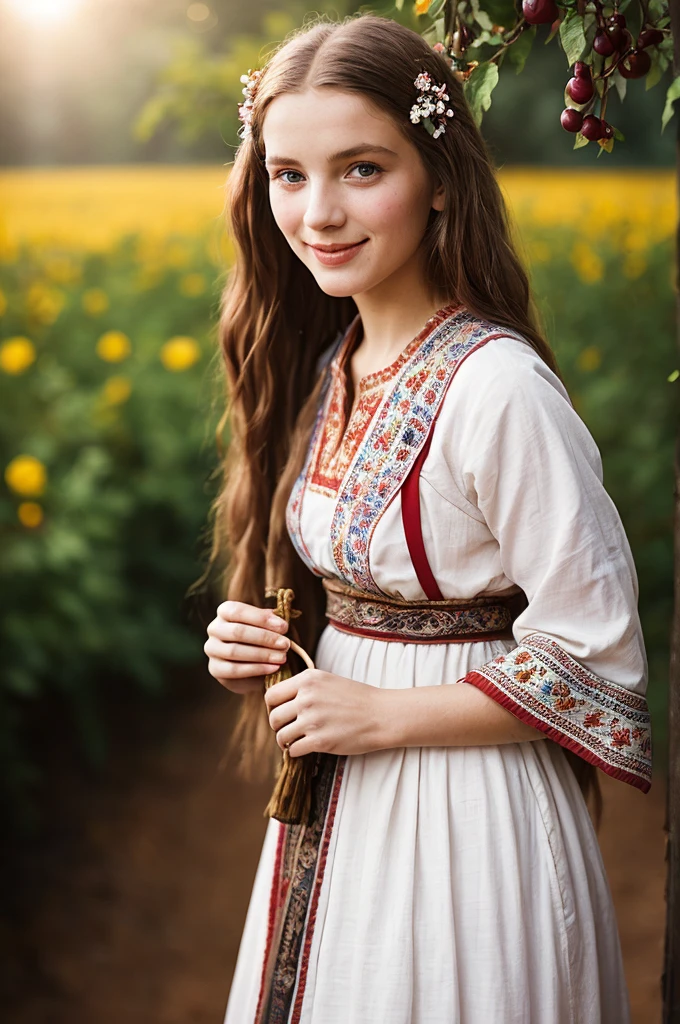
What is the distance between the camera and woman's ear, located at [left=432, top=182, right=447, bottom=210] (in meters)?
1.36

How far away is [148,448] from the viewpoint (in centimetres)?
333

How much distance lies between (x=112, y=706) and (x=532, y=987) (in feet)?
8.29

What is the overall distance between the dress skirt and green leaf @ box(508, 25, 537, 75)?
2.71 feet

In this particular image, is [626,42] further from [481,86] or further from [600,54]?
[481,86]

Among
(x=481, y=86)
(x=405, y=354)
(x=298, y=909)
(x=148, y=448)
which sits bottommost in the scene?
(x=298, y=909)

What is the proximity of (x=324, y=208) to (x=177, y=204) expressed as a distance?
2898 millimetres

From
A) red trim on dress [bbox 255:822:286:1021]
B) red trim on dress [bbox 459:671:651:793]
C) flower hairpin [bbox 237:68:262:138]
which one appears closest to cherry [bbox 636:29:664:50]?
flower hairpin [bbox 237:68:262:138]

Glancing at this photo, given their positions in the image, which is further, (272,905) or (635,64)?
(272,905)

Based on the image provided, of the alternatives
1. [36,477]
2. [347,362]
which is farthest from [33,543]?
[347,362]

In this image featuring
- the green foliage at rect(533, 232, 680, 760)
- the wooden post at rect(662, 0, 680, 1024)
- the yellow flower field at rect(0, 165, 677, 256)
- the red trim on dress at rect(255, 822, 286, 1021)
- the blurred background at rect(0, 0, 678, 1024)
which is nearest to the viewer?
the wooden post at rect(662, 0, 680, 1024)

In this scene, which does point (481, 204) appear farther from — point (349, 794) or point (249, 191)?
point (349, 794)

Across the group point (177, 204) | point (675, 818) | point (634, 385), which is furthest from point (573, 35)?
point (177, 204)

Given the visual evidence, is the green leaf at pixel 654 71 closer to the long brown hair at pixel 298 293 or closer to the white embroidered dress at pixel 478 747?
the long brown hair at pixel 298 293

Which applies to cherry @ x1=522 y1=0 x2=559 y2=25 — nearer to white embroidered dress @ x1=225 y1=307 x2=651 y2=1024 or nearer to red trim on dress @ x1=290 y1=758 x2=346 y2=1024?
white embroidered dress @ x1=225 y1=307 x2=651 y2=1024
